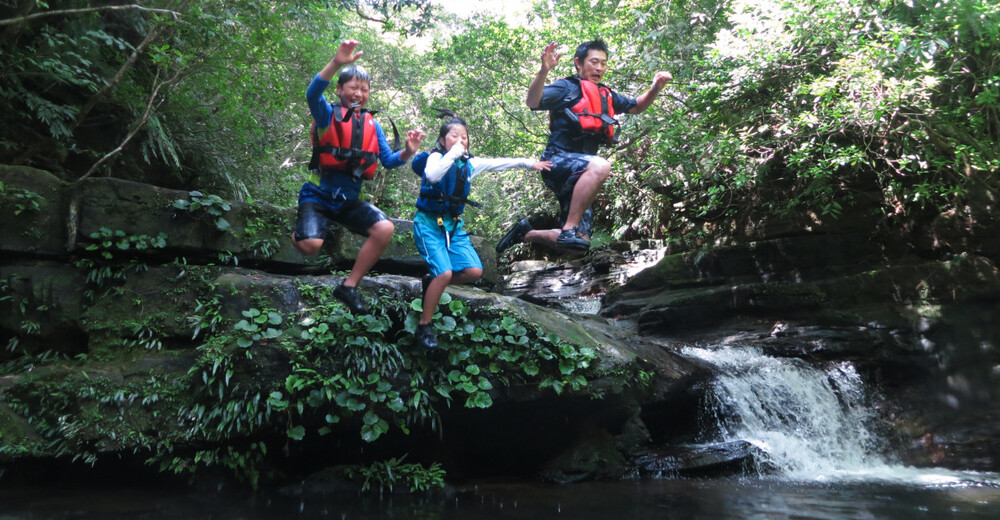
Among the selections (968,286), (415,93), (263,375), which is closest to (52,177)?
(263,375)

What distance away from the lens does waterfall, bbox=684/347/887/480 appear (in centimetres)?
692

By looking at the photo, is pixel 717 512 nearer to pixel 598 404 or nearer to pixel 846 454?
pixel 598 404

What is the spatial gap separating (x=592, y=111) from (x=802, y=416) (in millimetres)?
5052

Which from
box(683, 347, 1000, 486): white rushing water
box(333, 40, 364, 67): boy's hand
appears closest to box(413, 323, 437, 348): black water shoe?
box(333, 40, 364, 67): boy's hand

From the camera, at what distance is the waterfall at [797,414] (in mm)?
6922

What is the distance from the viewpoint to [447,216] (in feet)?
16.0

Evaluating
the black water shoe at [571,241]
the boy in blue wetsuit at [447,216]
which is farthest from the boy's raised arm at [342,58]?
the black water shoe at [571,241]

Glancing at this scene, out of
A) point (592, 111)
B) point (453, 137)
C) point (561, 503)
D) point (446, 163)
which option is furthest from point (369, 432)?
point (592, 111)

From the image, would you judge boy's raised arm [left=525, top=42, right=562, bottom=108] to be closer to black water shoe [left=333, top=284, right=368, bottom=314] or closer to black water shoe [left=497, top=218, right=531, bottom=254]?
black water shoe [left=497, top=218, right=531, bottom=254]

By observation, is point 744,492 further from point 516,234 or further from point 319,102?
point 319,102

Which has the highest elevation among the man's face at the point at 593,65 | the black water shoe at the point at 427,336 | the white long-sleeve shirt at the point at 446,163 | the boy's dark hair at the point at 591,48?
the boy's dark hair at the point at 591,48

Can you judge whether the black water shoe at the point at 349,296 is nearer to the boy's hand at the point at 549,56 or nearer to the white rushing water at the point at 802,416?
the boy's hand at the point at 549,56

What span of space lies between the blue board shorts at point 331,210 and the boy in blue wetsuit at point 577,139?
1.11 meters

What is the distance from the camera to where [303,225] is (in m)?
4.58
